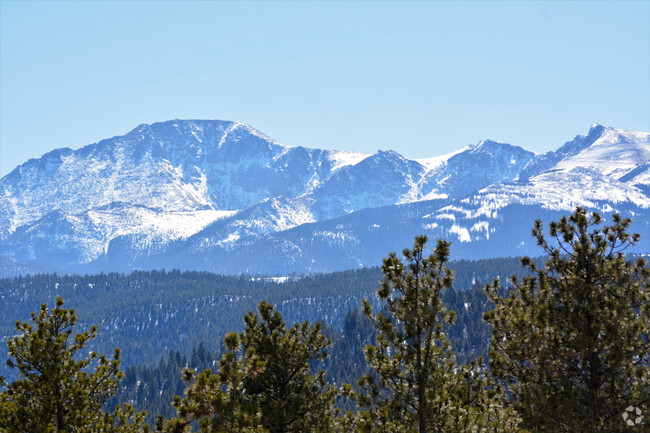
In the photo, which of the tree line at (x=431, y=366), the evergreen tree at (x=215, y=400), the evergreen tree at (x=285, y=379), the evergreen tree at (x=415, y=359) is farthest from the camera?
the evergreen tree at (x=285, y=379)

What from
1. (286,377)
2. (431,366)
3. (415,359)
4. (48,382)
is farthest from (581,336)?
(48,382)

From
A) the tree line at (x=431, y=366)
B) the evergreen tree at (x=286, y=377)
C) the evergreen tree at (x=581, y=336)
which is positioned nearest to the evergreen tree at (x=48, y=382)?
the tree line at (x=431, y=366)

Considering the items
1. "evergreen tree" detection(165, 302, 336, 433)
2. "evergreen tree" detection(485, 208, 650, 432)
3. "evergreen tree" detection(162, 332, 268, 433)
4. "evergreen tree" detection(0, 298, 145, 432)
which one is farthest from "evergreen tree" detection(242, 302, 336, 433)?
"evergreen tree" detection(0, 298, 145, 432)

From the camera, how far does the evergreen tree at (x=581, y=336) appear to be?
85.9 feet

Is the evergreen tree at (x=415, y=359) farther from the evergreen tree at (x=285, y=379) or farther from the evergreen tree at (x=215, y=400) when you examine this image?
the evergreen tree at (x=215, y=400)

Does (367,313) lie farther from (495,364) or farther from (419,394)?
(495,364)

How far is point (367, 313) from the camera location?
76.7ft

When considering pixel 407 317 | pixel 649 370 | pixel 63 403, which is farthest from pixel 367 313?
pixel 63 403

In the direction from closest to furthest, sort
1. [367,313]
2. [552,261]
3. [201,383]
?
[201,383], [367,313], [552,261]

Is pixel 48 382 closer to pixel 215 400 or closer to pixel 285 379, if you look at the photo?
pixel 285 379

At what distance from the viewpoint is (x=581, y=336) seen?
86.5 ft

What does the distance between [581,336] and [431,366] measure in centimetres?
617

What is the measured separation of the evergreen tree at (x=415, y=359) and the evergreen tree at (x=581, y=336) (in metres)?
1.95

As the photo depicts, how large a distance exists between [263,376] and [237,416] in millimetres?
7434
